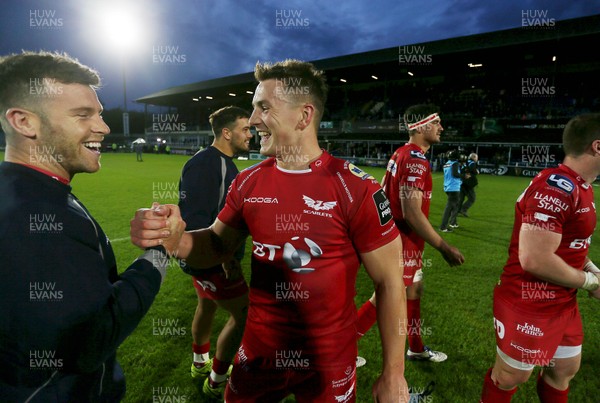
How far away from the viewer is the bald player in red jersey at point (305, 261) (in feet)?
6.19

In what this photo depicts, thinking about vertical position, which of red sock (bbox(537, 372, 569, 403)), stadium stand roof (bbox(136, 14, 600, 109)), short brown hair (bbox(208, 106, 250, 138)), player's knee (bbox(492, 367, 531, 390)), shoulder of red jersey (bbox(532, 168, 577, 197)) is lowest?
red sock (bbox(537, 372, 569, 403))

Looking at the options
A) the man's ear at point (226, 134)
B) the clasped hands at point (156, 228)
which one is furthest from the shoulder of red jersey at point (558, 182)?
the man's ear at point (226, 134)

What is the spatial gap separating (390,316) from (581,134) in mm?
1848

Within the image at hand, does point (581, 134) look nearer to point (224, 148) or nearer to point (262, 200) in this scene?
point (262, 200)

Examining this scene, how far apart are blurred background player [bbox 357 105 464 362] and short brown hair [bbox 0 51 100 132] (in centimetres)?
303

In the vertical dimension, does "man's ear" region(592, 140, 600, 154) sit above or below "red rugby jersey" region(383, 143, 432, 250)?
above

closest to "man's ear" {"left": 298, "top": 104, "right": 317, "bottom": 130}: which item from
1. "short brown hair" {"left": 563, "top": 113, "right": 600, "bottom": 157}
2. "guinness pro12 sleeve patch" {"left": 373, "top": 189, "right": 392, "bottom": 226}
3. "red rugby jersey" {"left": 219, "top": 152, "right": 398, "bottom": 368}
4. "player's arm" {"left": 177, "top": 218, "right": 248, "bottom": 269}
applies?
"red rugby jersey" {"left": 219, "top": 152, "right": 398, "bottom": 368}

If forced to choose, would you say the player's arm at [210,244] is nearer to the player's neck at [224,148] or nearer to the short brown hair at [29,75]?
the short brown hair at [29,75]

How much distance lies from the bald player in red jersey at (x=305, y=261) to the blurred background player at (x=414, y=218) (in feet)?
5.62

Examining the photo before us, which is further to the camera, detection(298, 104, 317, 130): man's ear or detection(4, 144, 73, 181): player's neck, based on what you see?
detection(298, 104, 317, 130): man's ear

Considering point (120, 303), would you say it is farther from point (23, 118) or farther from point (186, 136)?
point (186, 136)

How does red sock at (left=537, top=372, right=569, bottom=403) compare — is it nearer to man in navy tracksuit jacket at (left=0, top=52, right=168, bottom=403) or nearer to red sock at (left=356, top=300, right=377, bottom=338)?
red sock at (left=356, top=300, right=377, bottom=338)

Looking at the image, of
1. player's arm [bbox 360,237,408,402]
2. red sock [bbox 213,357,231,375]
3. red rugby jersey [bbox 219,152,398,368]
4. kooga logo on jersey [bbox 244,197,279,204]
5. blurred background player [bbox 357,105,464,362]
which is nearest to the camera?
player's arm [bbox 360,237,408,402]

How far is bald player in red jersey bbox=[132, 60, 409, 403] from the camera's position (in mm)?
1888
